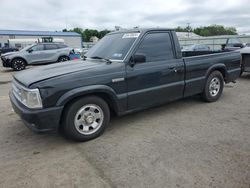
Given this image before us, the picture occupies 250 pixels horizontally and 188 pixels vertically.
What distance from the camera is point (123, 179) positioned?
2.71 meters

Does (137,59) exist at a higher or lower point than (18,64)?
lower

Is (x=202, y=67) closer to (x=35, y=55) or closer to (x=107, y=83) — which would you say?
(x=107, y=83)

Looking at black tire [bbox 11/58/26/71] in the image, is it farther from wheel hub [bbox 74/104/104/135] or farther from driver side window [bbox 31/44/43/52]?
wheel hub [bbox 74/104/104/135]

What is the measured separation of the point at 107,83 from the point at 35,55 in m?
13.0

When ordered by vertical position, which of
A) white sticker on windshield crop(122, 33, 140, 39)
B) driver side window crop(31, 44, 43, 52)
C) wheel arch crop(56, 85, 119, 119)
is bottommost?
wheel arch crop(56, 85, 119, 119)

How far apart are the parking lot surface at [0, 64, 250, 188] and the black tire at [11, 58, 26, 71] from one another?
35.4 feet

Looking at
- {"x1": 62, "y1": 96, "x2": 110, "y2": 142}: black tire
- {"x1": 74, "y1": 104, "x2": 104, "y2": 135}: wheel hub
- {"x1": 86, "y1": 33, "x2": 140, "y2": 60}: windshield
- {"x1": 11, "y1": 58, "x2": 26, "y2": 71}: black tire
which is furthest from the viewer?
{"x1": 11, "y1": 58, "x2": 26, "y2": 71}: black tire

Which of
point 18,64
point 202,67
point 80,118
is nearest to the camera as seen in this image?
point 80,118

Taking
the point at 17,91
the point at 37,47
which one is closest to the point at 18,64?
the point at 37,47

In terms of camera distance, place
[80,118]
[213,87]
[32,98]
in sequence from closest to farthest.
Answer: [32,98] < [80,118] < [213,87]

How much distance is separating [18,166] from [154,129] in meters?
2.36

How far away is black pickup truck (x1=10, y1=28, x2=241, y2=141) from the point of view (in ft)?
10.8

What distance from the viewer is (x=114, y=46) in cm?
444

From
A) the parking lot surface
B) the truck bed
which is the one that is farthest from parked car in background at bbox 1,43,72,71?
the truck bed
